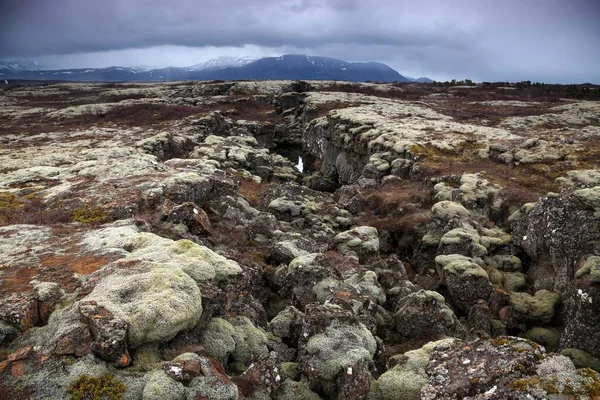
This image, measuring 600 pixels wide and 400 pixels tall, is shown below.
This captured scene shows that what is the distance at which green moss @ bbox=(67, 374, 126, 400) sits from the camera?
34.2 feet

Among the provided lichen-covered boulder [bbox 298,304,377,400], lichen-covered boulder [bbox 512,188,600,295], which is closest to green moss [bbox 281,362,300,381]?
lichen-covered boulder [bbox 298,304,377,400]

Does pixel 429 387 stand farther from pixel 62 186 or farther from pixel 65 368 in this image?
pixel 62 186

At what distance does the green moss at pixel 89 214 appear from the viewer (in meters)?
23.8

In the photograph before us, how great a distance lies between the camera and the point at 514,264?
27.0m

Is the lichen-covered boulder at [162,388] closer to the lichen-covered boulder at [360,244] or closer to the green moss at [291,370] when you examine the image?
the green moss at [291,370]

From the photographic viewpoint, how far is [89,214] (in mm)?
24516

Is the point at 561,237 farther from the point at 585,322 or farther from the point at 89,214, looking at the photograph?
the point at 89,214

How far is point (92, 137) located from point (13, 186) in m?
31.1

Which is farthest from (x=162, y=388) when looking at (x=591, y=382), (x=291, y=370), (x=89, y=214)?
(x=89, y=214)

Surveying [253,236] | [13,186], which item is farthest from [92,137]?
[253,236]

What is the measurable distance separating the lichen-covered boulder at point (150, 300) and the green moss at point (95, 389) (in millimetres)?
1437

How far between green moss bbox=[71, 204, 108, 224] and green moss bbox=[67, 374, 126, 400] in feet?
48.7

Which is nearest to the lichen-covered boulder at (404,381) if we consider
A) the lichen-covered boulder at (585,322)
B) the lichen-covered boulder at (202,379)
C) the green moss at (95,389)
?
the lichen-covered boulder at (202,379)

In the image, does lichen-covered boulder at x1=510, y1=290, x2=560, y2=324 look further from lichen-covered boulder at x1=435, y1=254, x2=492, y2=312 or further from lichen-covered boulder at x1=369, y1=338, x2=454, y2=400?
lichen-covered boulder at x1=369, y1=338, x2=454, y2=400
